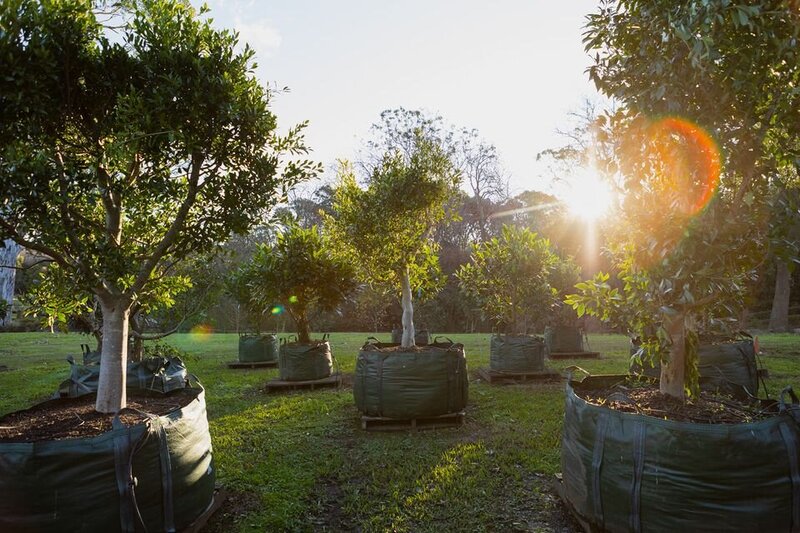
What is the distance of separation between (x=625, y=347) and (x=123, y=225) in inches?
644

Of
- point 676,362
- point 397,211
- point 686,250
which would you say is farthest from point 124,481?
point 397,211

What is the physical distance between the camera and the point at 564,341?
14219 millimetres

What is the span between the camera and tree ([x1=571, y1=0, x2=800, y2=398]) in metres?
3.41

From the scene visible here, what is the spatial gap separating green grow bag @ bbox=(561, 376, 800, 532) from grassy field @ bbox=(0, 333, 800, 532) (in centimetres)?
91

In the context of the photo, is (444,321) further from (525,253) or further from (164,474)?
(164,474)

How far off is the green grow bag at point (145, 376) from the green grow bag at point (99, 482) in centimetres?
208

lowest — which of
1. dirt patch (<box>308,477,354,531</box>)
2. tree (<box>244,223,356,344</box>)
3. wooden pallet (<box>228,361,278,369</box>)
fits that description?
wooden pallet (<box>228,361,278,369</box>)

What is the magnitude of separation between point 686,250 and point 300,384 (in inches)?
319

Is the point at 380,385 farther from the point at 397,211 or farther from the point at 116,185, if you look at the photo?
the point at 116,185

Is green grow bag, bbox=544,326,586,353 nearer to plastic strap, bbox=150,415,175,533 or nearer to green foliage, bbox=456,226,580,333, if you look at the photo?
green foliage, bbox=456,226,580,333

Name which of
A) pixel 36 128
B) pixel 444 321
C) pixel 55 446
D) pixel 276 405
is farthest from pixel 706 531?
pixel 444 321

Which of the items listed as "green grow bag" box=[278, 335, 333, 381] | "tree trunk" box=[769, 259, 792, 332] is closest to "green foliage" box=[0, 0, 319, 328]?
"green grow bag" box=[278, 335, 333, 381]

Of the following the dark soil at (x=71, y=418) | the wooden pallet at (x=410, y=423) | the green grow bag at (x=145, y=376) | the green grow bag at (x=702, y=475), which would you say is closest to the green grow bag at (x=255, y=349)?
the green grow bag at (x=145, y=376)

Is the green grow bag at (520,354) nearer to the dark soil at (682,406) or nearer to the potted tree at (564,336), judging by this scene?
the potted tree at (564,336)
